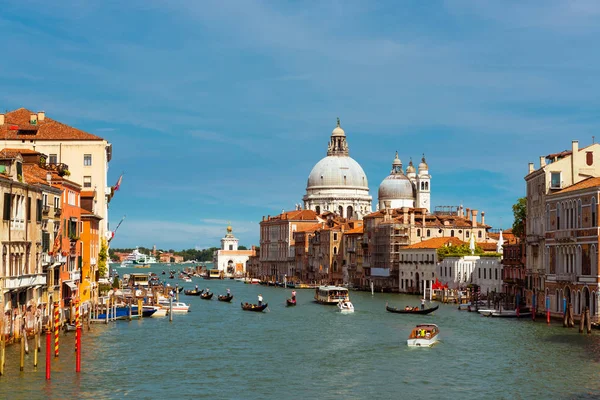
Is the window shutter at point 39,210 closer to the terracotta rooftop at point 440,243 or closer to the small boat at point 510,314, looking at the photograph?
the small boat at point 510,314

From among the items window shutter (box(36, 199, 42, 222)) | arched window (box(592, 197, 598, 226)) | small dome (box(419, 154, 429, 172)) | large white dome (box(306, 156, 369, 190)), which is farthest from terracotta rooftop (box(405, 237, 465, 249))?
large white dome (box(306, 156, 369, 190))

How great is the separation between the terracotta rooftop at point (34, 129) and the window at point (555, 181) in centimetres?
2188

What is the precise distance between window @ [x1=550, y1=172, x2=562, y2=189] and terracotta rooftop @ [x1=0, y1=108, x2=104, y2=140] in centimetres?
2188

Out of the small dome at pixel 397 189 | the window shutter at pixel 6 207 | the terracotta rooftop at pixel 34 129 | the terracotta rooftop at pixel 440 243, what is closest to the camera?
the window shutter at pixel 6 207

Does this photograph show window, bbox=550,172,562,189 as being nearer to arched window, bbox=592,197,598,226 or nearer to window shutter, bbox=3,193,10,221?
arched window, bbox=592,197,598,226

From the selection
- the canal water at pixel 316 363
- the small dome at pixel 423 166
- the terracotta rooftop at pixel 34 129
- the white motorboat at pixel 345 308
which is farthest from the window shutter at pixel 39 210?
the small dome at pixel 423 166

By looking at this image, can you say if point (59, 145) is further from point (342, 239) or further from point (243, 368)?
point (342, 239)

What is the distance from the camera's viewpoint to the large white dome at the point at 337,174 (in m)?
148

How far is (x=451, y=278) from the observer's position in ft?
246

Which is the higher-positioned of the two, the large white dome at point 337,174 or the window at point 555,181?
the large white dome at point 337,174

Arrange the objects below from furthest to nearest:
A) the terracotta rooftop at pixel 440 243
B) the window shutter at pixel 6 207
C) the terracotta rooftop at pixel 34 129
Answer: the terracotta rooftop at pixel 440 243, the terracotta rooftop at pixel 34 129, the window shutter at pixel 6 207

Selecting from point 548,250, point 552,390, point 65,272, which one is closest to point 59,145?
point 65,272

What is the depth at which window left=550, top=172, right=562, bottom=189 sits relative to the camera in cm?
4606

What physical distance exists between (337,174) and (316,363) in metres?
116
